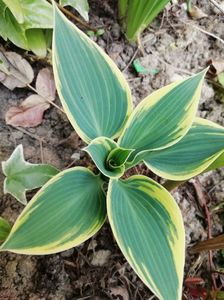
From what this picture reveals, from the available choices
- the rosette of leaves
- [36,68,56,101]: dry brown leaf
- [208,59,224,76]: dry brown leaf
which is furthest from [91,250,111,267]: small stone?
[208,59,224,76]: dry brown leaf

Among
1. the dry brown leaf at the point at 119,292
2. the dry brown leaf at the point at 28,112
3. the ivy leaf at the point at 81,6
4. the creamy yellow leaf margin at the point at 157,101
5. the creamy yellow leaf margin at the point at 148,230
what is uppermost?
the ivy leaf at the point at 81,6

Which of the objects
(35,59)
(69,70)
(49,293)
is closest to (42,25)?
(35,59)

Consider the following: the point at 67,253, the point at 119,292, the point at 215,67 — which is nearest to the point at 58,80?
the point at 67,253

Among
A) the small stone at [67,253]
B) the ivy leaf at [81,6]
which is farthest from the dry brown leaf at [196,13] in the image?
the small stone at [67,253]

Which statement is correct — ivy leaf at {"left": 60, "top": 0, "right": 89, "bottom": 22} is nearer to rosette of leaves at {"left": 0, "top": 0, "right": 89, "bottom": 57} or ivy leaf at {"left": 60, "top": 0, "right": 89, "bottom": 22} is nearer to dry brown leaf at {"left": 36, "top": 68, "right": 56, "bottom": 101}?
rosette of leaves at {"left": 0, "top": 0, "right": 89, "bottom": 57}

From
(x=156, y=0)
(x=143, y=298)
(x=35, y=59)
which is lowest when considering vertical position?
(x=143, y=298)

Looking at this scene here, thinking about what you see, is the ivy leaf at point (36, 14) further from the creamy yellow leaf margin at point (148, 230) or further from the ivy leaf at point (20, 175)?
the creamy yellow leaf margin at point (148, 230)

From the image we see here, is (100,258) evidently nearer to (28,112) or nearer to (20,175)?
(20,175)

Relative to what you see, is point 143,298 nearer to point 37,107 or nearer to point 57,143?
point 57,143
